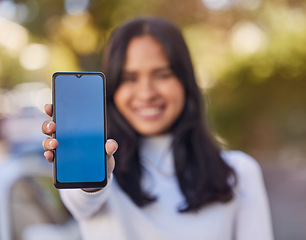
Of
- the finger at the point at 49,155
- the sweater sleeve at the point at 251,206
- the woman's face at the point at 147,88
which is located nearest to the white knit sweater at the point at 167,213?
the sweater sleeve at the point at 251,206

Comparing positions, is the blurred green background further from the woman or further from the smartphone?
the smartphone

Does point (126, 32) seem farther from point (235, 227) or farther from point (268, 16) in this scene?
point (268, 16)

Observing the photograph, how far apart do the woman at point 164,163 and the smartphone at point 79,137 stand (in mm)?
331

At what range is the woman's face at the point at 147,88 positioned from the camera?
73.7 inches

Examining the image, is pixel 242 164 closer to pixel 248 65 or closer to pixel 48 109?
pixel 48 109

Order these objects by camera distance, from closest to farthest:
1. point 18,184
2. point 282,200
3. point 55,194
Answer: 1. point 18,184
2. point 55,194
3. point 282,200

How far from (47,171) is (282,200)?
524 cm

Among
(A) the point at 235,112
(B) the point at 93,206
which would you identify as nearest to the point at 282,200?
(A) the point at 235,112

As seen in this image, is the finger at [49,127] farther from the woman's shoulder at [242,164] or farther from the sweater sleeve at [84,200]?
the woman's shoulder at [242,164]

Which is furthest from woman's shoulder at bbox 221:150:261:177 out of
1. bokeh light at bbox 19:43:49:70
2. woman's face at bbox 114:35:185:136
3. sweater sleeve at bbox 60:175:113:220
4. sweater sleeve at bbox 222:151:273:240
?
bokeh light at bbox 19:43:49:70

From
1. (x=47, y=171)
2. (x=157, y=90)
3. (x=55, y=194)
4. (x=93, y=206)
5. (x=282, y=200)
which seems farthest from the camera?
(x=282, y=200)

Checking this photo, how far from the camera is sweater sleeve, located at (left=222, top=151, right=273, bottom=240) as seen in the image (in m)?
1.88

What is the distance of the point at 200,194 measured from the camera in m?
1.90

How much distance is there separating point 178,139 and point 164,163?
0.12 metres
